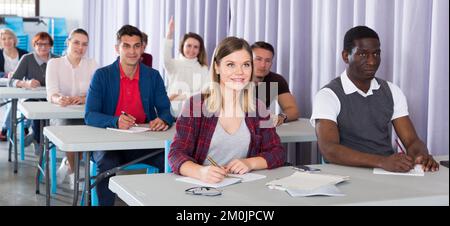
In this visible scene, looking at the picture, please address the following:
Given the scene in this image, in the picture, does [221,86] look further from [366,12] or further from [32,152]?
[32,152]

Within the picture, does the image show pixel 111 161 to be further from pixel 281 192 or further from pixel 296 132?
pixel 281 192

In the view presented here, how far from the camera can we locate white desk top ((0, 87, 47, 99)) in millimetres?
5215

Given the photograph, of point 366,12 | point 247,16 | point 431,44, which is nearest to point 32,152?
point 247,16

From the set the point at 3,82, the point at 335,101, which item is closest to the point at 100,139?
the point at 335,101

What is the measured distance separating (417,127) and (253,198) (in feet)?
4.90

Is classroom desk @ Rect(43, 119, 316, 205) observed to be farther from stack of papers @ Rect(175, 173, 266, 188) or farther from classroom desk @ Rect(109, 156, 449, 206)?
classroom desk @ Rect(109, 156, 449, 206)

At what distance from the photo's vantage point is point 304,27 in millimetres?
4133

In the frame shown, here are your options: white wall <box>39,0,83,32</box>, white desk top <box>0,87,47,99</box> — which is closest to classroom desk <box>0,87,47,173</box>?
white desk top <box>0,87,47,99</box>

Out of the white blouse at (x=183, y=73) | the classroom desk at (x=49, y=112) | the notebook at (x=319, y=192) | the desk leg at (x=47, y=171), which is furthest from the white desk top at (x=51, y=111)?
the notebook at (x=319, y=192)

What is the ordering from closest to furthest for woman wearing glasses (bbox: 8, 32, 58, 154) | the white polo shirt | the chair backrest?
the white polo shirt → woman wearing glasses (bbox: 8, 32, 58, 154) → the chair backrest

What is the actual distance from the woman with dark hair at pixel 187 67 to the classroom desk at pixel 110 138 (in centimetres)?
196

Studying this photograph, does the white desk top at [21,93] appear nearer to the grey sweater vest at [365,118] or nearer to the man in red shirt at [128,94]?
the man in red shirt at [128,94]

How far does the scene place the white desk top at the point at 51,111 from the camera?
13.5 ft

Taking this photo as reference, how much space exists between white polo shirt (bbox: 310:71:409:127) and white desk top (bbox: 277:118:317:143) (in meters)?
0.46
